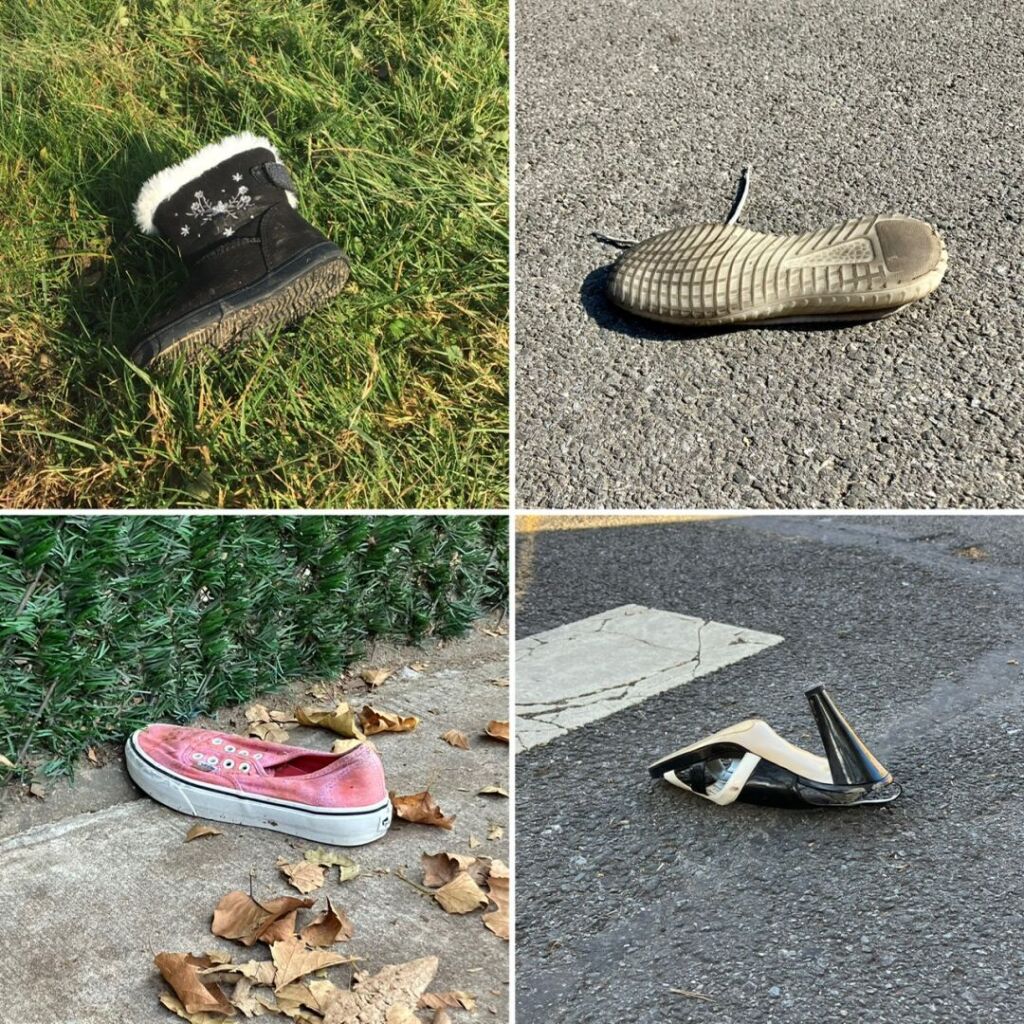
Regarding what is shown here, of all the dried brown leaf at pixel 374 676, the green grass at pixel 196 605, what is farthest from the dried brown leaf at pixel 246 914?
the dried brown leaf at pixel 374 676

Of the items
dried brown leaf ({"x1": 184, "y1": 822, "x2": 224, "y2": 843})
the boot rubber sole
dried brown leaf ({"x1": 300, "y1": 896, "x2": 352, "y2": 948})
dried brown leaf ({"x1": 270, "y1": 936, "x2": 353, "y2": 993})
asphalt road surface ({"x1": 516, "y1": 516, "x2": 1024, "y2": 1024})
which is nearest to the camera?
asphalt road surface ({"x1": 516, "y1": 516, "x2": 1024, "y2": 1024})

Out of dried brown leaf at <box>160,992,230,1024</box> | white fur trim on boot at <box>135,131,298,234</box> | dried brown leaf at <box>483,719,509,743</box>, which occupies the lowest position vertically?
dried brown leaf at <box>483,719,509,743</box>

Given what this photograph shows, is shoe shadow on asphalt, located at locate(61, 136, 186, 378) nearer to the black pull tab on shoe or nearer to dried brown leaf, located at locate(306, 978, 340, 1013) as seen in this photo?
dried brown leaf, located at locate(306, 978, 340, 1013)

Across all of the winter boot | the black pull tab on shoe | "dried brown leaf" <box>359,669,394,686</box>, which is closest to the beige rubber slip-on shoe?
the winter boot

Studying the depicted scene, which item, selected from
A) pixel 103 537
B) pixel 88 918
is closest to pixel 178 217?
pixel 103 537

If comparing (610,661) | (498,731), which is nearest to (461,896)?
(498,731)

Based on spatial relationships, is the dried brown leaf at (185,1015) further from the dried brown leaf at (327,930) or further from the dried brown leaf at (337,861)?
the dried brown leaf at (337,861)

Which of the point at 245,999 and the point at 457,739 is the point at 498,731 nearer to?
the point at 457,739

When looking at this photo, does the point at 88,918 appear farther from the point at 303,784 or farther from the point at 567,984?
the point at 567,984

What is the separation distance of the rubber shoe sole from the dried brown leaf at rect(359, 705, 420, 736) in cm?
102

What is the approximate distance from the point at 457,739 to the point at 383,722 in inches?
6.9

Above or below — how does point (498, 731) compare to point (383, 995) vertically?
below

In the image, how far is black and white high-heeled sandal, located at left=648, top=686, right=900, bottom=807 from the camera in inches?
74.4

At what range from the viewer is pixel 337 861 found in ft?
6.63
